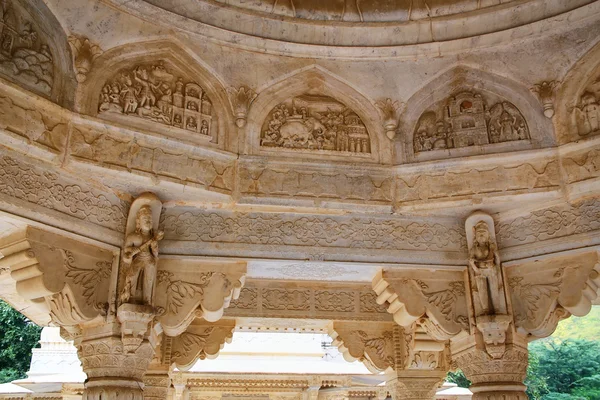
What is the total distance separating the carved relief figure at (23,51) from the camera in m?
4.88

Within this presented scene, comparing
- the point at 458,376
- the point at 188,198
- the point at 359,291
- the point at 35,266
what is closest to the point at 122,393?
the point at 35,266

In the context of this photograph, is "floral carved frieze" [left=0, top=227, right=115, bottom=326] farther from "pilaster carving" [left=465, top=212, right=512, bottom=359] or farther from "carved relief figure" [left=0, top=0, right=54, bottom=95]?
"pilaster carving" [left=465, top=212, right=512, bottom=359]

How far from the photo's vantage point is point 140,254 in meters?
5.37

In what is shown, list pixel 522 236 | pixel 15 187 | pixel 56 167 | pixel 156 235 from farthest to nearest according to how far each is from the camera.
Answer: pixel 522 236
pixel 156 235
pixel 56 167
pixel 15 187

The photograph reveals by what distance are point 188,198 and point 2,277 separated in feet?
7.31

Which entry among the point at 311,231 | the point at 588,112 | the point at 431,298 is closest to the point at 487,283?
the point at 431,298

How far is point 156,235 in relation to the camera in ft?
18.0

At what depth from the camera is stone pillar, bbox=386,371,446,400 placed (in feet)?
26.7

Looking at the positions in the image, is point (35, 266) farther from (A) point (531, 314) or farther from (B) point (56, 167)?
(A) point (531, 314)

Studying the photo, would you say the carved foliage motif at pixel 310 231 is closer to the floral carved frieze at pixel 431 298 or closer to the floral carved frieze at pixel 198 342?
the floral carved frieze at pixel 431 298

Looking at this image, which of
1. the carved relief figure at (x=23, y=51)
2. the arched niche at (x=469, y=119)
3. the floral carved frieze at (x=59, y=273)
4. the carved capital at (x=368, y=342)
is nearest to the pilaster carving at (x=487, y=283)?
the arched niche at (x=469, y=119)

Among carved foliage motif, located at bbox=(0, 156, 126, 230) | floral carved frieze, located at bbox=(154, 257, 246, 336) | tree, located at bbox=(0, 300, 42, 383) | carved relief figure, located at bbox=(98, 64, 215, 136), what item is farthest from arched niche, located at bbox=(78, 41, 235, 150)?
tree, located at bbox=(0, 300, 42, 383)

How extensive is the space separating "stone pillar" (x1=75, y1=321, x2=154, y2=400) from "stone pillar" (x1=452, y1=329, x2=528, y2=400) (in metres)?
3.08

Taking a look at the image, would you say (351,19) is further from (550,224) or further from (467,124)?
(550,224)
